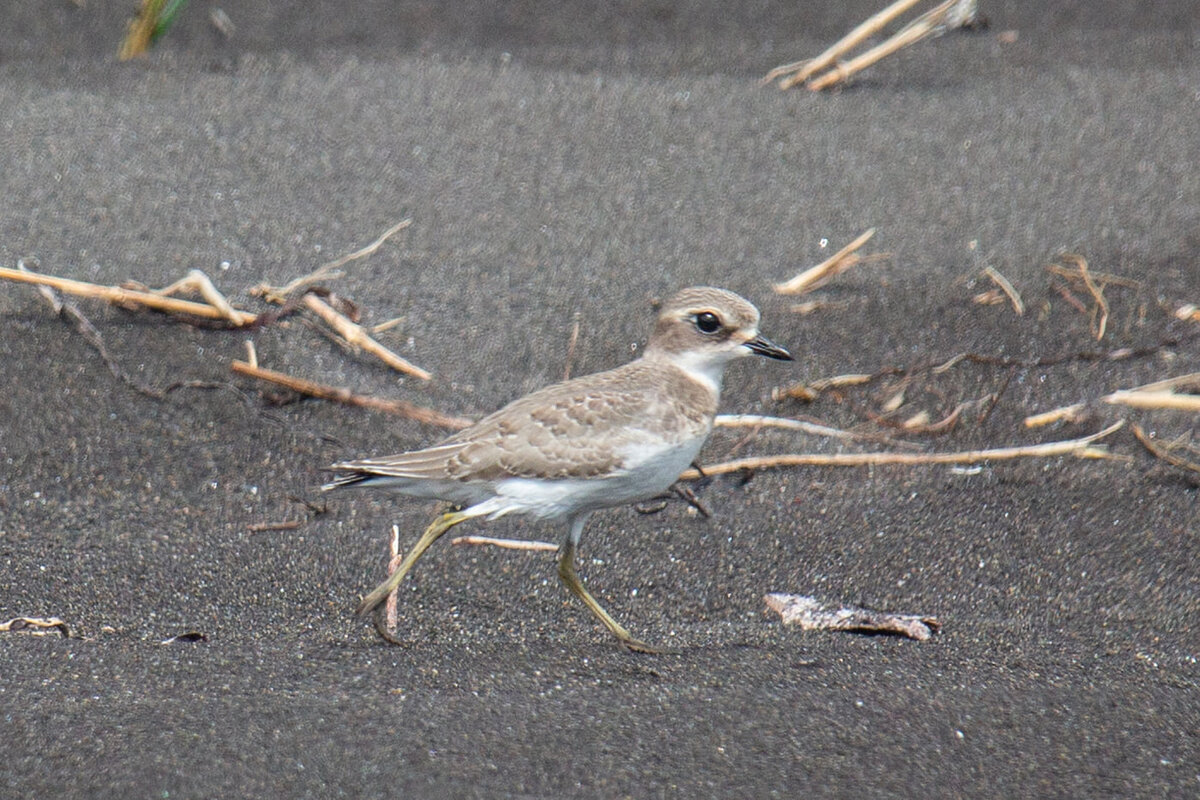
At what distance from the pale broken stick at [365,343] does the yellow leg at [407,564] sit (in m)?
1.64

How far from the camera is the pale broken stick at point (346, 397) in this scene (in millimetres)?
4766

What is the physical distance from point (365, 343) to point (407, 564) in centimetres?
180

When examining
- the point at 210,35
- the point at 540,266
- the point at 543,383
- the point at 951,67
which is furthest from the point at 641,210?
the point at 210,35

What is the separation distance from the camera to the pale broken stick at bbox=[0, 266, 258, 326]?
4977mm

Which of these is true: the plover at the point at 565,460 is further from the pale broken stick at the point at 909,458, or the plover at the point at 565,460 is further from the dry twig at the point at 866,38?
the dry twig at the point at 866,38

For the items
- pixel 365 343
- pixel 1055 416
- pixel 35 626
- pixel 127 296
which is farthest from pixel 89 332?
pixel 1055 416

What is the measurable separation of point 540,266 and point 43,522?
213cm

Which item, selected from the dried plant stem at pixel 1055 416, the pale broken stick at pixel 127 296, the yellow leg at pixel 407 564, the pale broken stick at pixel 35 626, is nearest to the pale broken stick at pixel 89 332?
the pale broken stick at pixel 127 296

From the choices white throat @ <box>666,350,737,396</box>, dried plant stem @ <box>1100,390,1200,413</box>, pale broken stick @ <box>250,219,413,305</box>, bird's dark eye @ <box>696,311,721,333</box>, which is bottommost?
dried plant stem @ <box>1100,390,1200,413</box>

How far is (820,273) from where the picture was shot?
5492 millimetres

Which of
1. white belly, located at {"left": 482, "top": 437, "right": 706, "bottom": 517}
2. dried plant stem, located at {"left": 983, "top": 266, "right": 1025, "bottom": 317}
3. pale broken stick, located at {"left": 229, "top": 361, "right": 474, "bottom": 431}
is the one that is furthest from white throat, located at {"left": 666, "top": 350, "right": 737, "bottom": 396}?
dried plant stem, located at {"left": 983, "top": 266, "right": 1025, "bottom": 317}

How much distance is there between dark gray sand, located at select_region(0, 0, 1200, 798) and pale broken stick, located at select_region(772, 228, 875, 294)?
7cm

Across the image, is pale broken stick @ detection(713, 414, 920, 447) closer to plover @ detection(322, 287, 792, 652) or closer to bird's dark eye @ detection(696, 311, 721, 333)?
bird's dark eye @ detection(696, 311, 721, 333)

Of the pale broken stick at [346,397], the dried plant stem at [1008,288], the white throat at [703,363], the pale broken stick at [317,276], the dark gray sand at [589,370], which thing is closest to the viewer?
the dark gray sand at [589,370]
